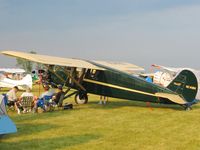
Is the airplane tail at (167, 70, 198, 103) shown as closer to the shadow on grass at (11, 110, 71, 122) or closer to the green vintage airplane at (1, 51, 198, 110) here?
the green vintage airplane at (1, 51, 198, 110)

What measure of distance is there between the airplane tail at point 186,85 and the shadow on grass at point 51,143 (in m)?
6.16

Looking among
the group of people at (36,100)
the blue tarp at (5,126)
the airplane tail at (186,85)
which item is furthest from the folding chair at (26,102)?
the blue tarp at (5,126)

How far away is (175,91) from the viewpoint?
1359 centimetres

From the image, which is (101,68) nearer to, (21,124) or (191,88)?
(191,88)

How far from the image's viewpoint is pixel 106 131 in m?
9.23

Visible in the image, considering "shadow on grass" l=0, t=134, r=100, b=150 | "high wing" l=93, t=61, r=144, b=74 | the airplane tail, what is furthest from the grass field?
"high wing" l=93, t=61, r=144, b=74

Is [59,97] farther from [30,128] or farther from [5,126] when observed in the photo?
[5,126]

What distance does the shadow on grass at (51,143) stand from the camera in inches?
288

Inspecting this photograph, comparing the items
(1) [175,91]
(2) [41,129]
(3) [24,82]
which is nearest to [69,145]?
(2) [41,129]

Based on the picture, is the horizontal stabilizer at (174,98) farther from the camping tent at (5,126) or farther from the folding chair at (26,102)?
the camping tent at (5,126)

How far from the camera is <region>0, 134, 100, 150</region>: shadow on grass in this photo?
7.31m

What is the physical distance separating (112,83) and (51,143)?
7610mm

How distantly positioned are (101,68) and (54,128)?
231 inches

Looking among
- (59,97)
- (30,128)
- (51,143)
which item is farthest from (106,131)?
(59,97)
